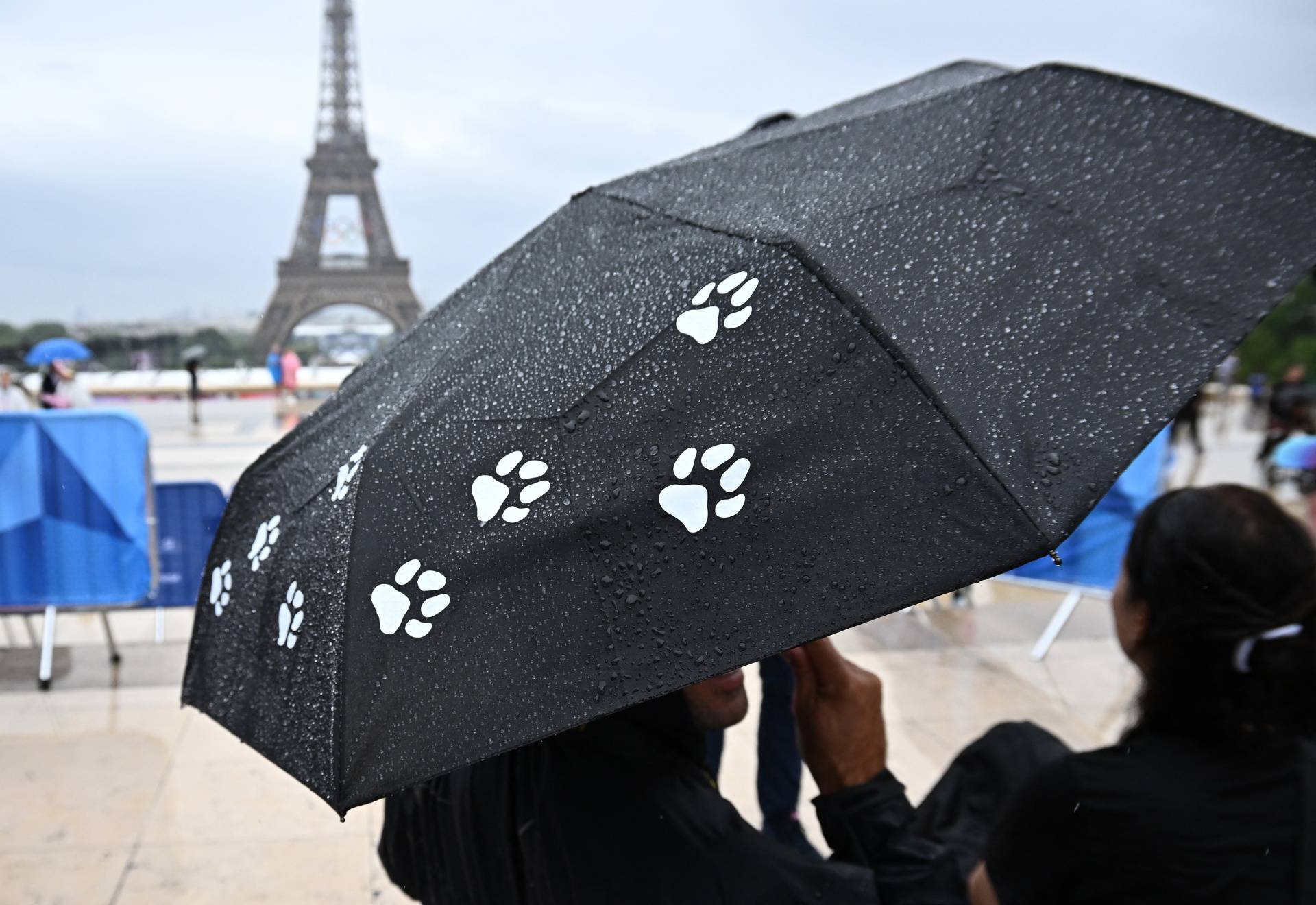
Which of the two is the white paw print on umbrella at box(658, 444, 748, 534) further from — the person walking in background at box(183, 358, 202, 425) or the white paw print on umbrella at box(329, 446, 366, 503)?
the person walking in background at box(183, 358, 202, 425)

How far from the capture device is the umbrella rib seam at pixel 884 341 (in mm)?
1019

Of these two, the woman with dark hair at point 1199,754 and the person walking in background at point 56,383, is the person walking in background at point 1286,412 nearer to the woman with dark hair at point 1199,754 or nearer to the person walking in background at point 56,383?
the woman with dark hair at point 1199,754

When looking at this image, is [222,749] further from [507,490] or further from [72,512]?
[507,490]

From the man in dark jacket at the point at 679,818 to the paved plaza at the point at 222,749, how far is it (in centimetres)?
201

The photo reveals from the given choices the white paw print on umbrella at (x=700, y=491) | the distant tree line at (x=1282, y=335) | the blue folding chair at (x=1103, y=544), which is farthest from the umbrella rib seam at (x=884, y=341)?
the distant tree line at (x=1282, y=335)

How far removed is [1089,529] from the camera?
5254mm

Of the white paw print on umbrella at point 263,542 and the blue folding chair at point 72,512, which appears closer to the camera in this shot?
the white paw print on umbrella at point 263,542

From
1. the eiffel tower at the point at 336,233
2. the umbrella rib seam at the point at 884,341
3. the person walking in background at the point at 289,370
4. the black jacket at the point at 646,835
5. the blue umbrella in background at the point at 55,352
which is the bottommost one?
the black jacket at the point at 646,835

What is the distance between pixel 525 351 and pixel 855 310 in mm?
415

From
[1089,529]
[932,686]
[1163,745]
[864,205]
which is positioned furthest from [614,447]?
[1089,529]

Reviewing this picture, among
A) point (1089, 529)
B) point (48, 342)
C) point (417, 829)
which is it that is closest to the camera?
point (417, 829)

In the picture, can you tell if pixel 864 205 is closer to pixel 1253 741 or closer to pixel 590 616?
pixel 590 616

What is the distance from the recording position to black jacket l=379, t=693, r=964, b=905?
1325 millimetres

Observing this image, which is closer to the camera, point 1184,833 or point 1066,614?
point 1184,833
